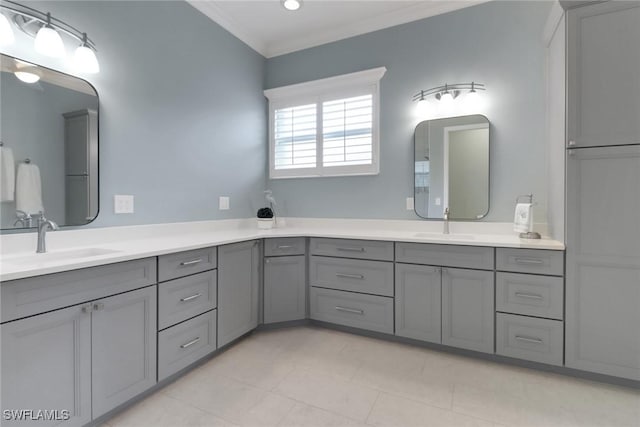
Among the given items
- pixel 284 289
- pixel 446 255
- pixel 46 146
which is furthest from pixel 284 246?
pixel 46 146

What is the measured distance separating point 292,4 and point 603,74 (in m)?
2.35

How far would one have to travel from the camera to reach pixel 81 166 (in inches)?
71.5

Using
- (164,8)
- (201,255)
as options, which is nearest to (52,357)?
(201,255)

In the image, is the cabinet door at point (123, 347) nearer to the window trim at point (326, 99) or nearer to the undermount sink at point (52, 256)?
the undermount sink at point (52, 256)

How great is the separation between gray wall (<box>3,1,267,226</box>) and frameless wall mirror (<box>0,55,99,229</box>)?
0.25 feet

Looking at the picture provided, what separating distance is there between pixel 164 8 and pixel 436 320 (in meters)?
3.18

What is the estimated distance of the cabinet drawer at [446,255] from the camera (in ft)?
6.73

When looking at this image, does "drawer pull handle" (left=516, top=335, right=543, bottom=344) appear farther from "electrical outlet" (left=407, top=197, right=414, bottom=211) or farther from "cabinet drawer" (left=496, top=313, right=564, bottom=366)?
"electrical outlet" (left=407, top=197, right=414, bottom=211)

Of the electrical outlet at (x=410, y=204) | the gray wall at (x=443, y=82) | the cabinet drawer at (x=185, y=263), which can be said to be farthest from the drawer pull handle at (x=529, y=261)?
the cabinet drawer at (x=185, y=263)

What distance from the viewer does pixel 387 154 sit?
9.48 ft

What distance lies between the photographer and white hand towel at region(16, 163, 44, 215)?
1.57 metres

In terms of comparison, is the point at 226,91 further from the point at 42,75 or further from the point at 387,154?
the point at 387,154

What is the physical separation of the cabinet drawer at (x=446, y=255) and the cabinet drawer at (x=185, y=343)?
147cm

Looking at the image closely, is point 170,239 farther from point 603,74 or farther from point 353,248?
point 603,74
